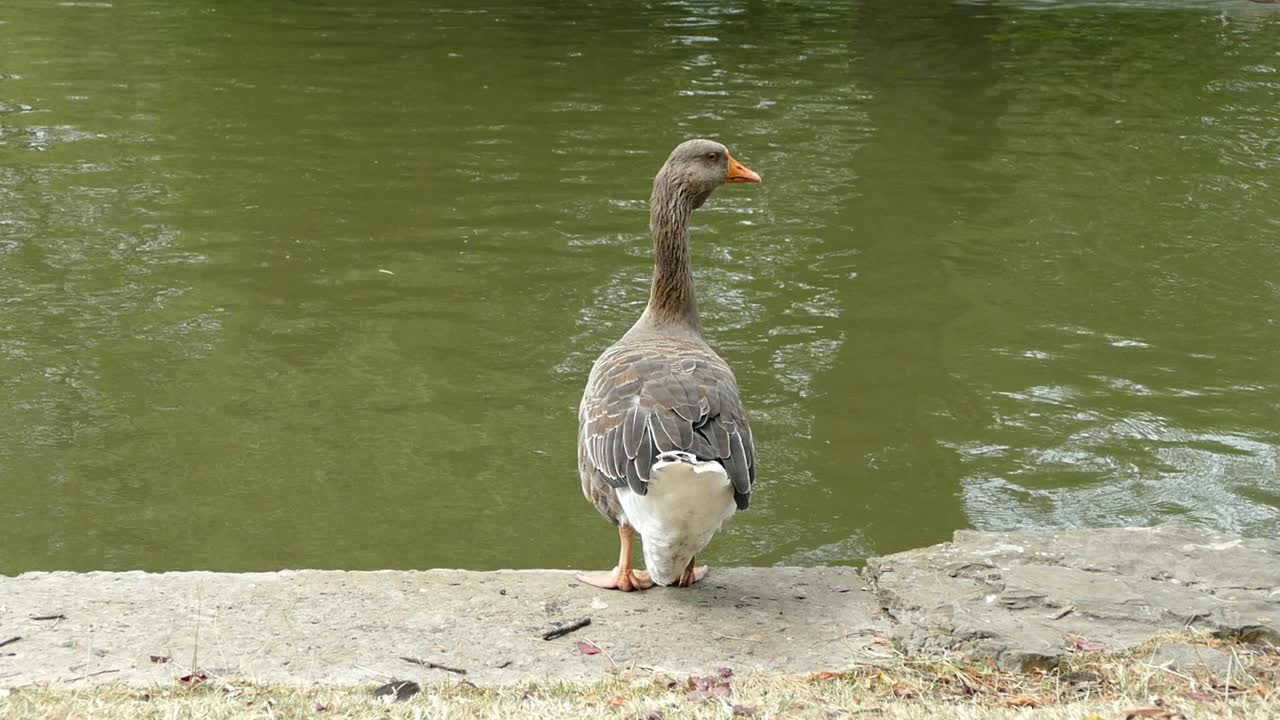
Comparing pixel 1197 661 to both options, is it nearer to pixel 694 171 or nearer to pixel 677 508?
pixel 677 508

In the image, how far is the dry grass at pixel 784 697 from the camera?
156 inches

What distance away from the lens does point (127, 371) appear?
8453 mm

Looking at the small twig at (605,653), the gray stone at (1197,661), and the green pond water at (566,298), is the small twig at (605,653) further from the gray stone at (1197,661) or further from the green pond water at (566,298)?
the green pond water at (566,298)

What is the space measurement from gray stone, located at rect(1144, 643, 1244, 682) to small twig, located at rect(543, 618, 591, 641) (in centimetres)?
183

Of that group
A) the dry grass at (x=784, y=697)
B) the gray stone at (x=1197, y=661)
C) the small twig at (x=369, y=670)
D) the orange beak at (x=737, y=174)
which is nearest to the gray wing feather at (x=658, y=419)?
the dry grass at (x=784, y=697)

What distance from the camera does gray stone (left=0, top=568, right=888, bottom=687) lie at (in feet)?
Result: 14.3

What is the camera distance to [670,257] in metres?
6.14

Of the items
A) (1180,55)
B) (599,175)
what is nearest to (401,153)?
(599,175)

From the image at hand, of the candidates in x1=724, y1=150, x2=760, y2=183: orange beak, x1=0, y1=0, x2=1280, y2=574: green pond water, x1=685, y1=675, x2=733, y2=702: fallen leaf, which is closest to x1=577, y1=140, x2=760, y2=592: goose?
x1=685, y1=675, x2=733, y2=702: fallen leaf

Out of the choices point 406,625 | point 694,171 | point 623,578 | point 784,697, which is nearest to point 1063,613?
point 784,697

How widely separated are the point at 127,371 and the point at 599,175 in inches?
222

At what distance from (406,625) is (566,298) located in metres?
5.26

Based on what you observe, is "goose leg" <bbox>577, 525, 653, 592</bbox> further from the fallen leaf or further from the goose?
the fallen leaf

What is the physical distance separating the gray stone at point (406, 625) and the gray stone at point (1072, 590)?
0.21 meters
